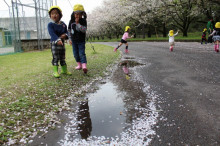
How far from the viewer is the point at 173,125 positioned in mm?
2895

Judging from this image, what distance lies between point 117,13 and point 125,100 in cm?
4217

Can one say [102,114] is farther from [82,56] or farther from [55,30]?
[55,30]

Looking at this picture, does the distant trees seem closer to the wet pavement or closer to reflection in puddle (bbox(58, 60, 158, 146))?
the wet pavement

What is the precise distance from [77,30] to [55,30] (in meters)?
0.71

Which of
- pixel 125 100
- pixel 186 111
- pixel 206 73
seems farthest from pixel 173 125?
pixel 206 73

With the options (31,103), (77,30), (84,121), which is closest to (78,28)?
(77,30)

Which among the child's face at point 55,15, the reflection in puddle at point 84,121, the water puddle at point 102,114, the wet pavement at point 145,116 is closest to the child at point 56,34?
the child's face at point 55,15

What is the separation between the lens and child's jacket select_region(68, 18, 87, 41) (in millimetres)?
6284

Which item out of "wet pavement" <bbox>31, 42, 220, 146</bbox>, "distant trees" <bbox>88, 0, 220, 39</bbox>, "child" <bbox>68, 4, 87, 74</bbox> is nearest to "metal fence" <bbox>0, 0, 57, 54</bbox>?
"child" <bbox>68, 4, 87, 74</bbox>

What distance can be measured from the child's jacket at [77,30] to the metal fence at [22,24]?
1281 cm

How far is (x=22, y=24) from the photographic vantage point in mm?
19594

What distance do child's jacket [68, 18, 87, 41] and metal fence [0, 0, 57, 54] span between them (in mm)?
12808

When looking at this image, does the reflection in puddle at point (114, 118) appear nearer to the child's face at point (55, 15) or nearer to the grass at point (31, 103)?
the grass at point (31, 103)

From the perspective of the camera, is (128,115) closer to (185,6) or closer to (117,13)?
(185,6)
